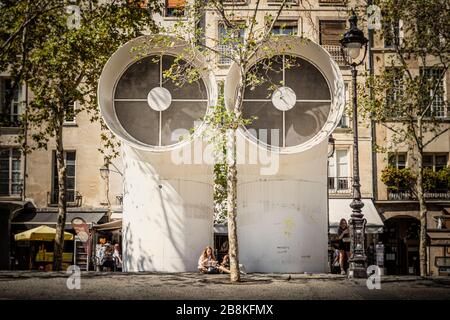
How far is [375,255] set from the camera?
35.3 meters

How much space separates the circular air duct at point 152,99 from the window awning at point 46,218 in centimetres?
1451

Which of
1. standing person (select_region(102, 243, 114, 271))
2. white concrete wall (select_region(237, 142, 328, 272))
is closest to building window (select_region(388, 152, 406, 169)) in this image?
standing person (select_region(102, 243, 114, 271))

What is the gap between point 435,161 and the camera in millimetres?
36438

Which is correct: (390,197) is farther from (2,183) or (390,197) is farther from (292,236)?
(2,183)

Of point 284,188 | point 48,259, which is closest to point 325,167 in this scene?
point 284,188

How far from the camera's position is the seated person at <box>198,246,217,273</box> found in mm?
18717

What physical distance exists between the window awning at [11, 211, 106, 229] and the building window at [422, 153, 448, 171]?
17051 mm

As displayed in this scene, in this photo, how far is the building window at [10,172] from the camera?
3569 centimetres

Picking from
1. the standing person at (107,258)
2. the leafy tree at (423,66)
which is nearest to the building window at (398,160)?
the leafy tree at (423,66)

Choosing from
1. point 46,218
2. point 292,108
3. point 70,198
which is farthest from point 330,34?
point 46,218

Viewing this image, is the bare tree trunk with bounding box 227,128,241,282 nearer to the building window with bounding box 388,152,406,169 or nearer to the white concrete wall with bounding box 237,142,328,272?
the white concrete wall with bounding box 237,142,328,272

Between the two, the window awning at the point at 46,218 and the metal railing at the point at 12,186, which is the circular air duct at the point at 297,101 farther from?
the metal railing at the point at 12,186

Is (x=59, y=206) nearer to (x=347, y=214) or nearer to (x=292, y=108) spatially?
(x=292, y=108)
